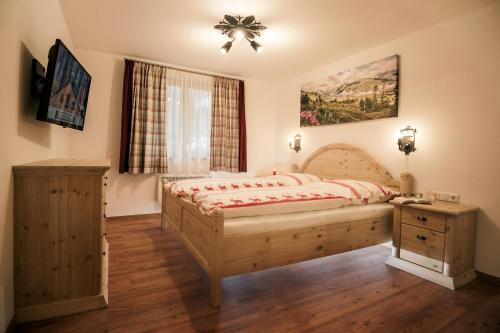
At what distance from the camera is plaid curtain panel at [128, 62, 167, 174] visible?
4.08 metres

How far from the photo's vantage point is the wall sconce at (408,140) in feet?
9.70

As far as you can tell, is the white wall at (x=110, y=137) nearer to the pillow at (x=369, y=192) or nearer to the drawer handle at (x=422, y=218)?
the pillow at (x=369, y=192)

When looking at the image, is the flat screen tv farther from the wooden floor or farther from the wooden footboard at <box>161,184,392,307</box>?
the wooden floor

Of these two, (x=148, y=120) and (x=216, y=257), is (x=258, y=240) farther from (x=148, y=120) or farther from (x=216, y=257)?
(x=148, y=120)

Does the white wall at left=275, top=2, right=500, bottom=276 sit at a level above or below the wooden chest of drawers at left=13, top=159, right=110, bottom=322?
above

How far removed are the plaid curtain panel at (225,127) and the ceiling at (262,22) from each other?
0.75 meters

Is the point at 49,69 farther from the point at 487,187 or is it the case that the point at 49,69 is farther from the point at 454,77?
the point at 487,187

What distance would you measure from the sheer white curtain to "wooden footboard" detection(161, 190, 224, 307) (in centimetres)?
180

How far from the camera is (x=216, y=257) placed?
184cm

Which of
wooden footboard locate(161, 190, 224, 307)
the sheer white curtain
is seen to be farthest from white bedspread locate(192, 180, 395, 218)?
the sheer white curtain

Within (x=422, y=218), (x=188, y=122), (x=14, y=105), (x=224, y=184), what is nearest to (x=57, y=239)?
(x=14, y=105)

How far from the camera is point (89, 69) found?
12.8 ft

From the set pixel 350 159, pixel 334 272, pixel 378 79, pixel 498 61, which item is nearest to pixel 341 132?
pixel 350 159

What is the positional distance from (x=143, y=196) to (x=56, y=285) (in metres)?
2.70
